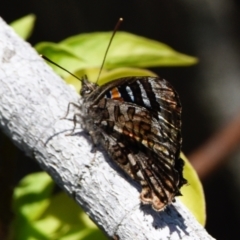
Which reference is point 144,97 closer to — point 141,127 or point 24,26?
point 141,127

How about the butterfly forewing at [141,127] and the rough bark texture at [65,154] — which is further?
the butterfly forewing at [141,127]

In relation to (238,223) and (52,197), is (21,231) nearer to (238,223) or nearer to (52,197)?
(52,197)

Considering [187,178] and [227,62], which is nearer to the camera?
[187,178]

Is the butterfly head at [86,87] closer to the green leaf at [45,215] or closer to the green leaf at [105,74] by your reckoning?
the green leaf at [105,74]

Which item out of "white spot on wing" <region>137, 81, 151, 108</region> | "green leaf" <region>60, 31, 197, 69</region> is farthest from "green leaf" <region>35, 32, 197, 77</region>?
"white spot on wing" <region>137, 81, 151, 108</region>

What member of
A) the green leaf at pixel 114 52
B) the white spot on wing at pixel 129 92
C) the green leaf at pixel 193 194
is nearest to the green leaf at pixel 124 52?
the green leaf at pixel 114 52

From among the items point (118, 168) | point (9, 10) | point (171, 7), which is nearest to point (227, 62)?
point (171, 7)

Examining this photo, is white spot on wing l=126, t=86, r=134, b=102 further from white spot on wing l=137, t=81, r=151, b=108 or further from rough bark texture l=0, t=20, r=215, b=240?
rough bark texture l=0, t=20, r=215, b=240
